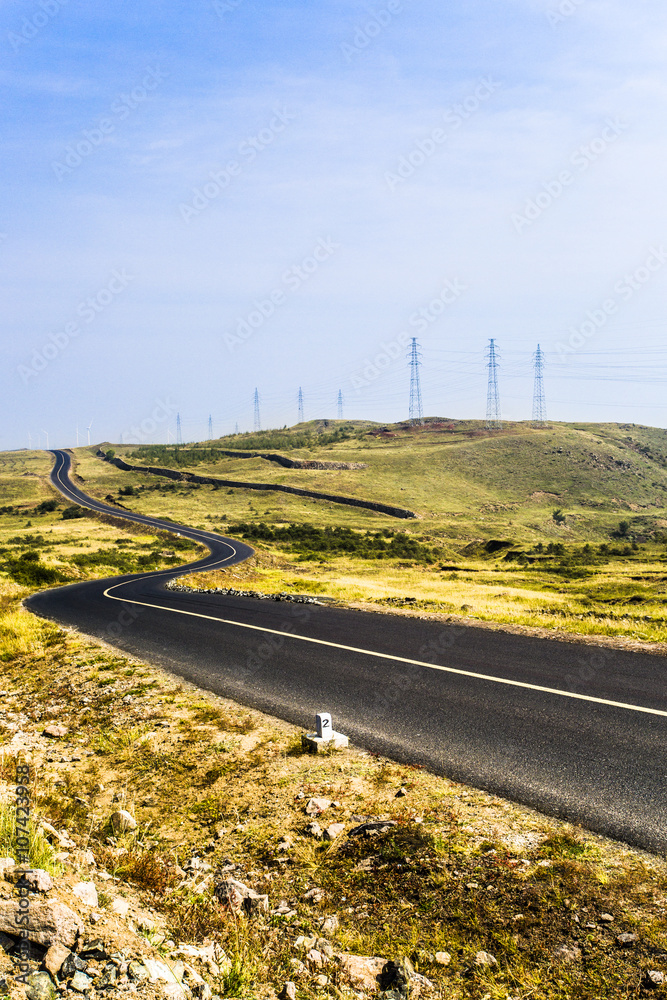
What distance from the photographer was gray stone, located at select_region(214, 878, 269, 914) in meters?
4.76

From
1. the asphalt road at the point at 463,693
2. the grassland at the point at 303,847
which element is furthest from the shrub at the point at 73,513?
the grassland at the point at 303,847

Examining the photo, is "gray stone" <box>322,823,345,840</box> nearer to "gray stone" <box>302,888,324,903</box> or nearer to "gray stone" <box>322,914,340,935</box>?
"gray stone" <box>302,888,324,903</box>

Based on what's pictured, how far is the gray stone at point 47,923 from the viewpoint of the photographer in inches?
132

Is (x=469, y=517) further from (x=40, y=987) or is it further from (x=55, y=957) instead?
(x=40, y=987)

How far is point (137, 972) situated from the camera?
3334 millimetres

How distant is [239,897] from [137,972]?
5.40ft

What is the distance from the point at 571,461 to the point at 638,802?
109 metres

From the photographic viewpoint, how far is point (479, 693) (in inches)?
376

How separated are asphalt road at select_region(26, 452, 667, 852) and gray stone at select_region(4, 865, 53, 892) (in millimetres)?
4393

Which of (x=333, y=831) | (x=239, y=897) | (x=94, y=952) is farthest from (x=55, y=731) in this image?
(x=94, y=952)

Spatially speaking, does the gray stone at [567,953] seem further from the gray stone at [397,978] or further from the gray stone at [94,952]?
the gray stone at [94,952]

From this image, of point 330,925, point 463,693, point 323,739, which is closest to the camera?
point 330,925

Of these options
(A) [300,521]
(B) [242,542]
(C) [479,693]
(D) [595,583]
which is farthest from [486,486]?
(C) [479,693]

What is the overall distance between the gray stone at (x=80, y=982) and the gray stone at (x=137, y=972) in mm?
219
